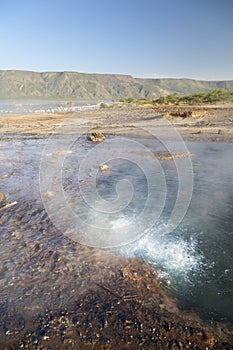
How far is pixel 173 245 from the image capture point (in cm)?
428

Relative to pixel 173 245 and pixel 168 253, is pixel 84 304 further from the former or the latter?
pixel 173 245

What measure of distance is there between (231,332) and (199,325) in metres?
0.32

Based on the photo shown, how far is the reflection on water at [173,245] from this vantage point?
3.17 metres

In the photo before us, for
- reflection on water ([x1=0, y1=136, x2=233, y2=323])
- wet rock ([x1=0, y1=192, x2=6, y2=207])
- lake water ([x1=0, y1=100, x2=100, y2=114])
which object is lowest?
lake water ([x1=0, y1=100, x2=100, y2=114])

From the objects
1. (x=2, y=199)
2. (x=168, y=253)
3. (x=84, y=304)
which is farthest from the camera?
(x=2, y=199)

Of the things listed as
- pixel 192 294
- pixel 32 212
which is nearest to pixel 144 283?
pixel 192 294

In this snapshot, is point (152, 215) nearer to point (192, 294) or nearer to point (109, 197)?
point (109, 197)

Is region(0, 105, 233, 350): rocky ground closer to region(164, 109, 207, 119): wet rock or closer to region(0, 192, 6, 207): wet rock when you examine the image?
region(0, 192, 6, 207): wet rock

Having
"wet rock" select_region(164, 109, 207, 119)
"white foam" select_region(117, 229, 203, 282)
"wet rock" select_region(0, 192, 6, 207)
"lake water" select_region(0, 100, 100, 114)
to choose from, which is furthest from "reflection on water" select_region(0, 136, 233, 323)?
"lake water" select_region(0, 100, 100, 114)

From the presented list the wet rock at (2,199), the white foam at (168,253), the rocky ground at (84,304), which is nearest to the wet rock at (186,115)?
the wet rock at (2,199)

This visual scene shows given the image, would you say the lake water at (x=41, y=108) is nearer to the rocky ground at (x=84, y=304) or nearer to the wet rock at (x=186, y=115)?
the wet rock at (x=186, y=115)

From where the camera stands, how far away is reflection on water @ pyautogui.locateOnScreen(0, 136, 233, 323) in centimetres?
317

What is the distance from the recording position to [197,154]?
10.6m

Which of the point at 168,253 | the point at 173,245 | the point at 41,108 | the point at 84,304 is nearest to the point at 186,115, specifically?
the point at 173,245
